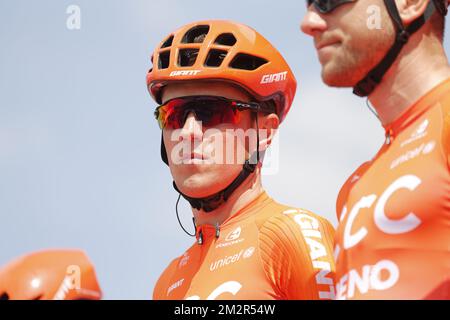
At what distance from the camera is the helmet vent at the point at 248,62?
8.82m

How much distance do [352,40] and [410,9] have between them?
47 centimetres

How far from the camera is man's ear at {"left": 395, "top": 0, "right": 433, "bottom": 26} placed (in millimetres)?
6008

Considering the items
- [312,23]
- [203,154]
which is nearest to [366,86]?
[312,23]

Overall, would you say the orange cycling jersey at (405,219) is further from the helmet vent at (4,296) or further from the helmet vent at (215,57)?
the helmet vent at (215,57)

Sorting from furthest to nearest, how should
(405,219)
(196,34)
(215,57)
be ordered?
(196,34) → (215,57) → (405,219)

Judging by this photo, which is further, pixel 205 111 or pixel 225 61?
pixel 225 61

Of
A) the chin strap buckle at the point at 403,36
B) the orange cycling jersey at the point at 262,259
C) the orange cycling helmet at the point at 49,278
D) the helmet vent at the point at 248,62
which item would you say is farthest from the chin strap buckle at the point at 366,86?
the helmet vent at the point at 248,62

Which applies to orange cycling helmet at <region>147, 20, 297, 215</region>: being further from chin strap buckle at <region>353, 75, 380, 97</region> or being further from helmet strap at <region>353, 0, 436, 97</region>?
helmet strap at <region>353, 0, 436, 97</region>

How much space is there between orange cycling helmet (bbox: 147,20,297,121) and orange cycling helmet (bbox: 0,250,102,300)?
9.16 ft

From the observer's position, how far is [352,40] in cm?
603

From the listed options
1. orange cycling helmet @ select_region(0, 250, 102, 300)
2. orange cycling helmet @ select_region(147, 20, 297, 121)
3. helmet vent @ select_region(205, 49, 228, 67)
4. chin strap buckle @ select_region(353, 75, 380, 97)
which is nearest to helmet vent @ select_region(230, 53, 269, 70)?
orange cycling helmet @ select_region(147, 20, 297, 121)

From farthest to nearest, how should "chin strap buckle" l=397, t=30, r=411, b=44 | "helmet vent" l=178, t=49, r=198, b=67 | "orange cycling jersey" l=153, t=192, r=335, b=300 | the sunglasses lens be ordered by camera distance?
"helmet vent" l=178, t=49, r=198, b=67 < the sunglasses lens < "orange cycling jersey" l=153, t=192, r=335, b=300 < "chin strap buckle" l=397, t=30, r=411, b=44

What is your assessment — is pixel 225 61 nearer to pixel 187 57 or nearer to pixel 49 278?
pixel 187 57

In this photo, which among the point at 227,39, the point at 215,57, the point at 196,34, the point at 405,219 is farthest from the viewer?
the point at 196,34
